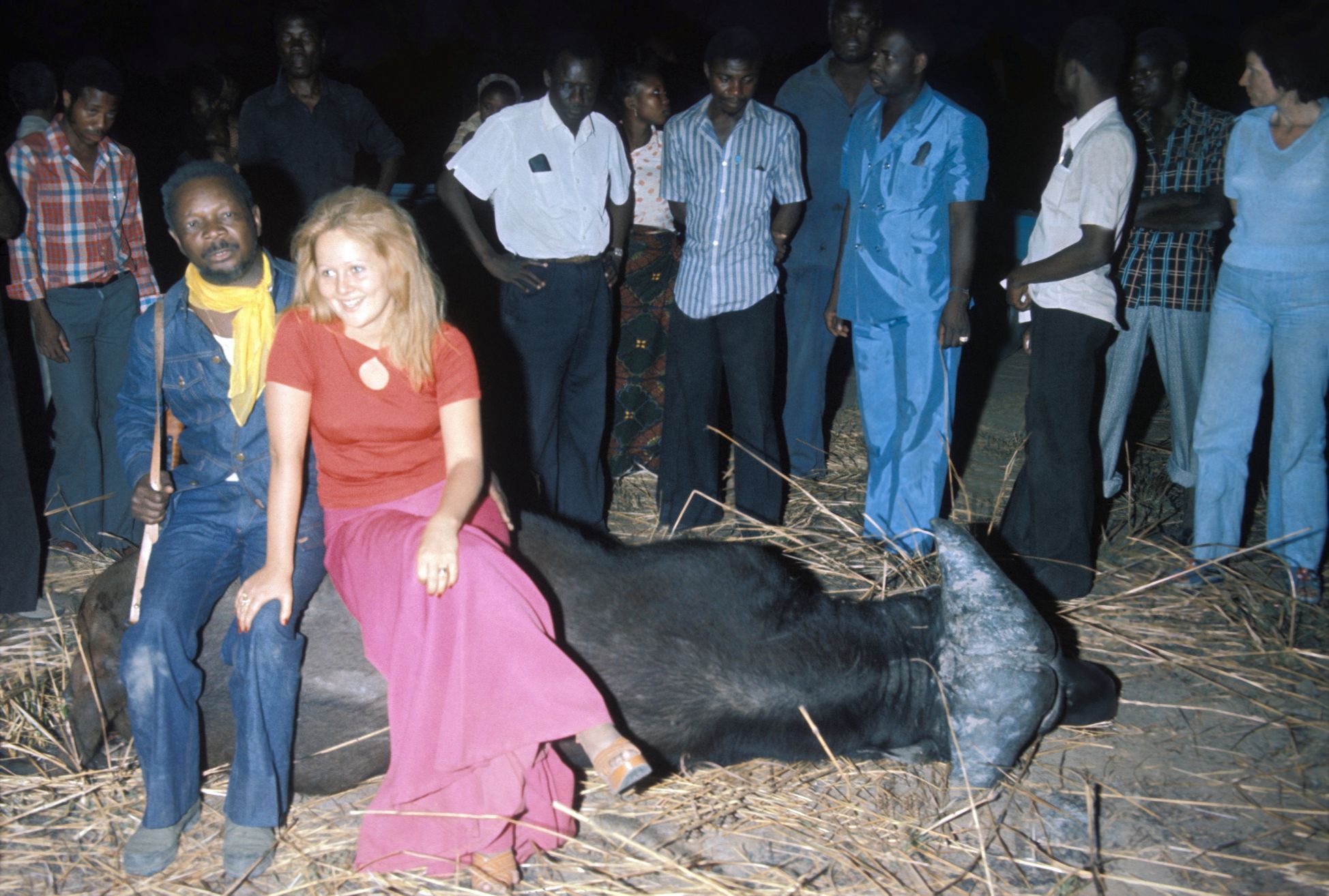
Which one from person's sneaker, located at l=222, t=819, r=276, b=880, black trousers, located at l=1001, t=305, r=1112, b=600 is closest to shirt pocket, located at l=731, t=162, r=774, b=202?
black trousers, located at l=1001, t=305, r=1112, b=600

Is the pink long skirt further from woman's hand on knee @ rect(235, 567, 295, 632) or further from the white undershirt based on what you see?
the white undershirt

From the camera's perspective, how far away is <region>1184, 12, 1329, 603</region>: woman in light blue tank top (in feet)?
11.8

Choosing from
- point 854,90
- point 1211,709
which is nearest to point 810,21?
point 854,90

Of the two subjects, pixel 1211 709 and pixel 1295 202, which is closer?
pixel 1211 709

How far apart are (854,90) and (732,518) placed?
8.19ft

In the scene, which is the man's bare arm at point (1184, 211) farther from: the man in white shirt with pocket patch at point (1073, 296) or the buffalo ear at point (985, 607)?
the buffalo ear at point (985, 607)

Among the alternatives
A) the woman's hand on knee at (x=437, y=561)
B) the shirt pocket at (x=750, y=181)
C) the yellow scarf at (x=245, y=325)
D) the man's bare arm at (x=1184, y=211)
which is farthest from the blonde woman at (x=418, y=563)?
the man's bare arm at (x=1184, y=211)

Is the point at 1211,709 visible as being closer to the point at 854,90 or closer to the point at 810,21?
the point at 854,90

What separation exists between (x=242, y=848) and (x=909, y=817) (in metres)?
1.92

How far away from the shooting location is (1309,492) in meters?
3.86

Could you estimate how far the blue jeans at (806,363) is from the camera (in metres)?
5.20

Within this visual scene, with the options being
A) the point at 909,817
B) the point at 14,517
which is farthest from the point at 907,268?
the point at 14,517

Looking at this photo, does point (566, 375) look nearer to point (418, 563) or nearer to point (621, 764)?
point (418, 563)

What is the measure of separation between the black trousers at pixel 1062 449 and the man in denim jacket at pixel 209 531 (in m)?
2.86
